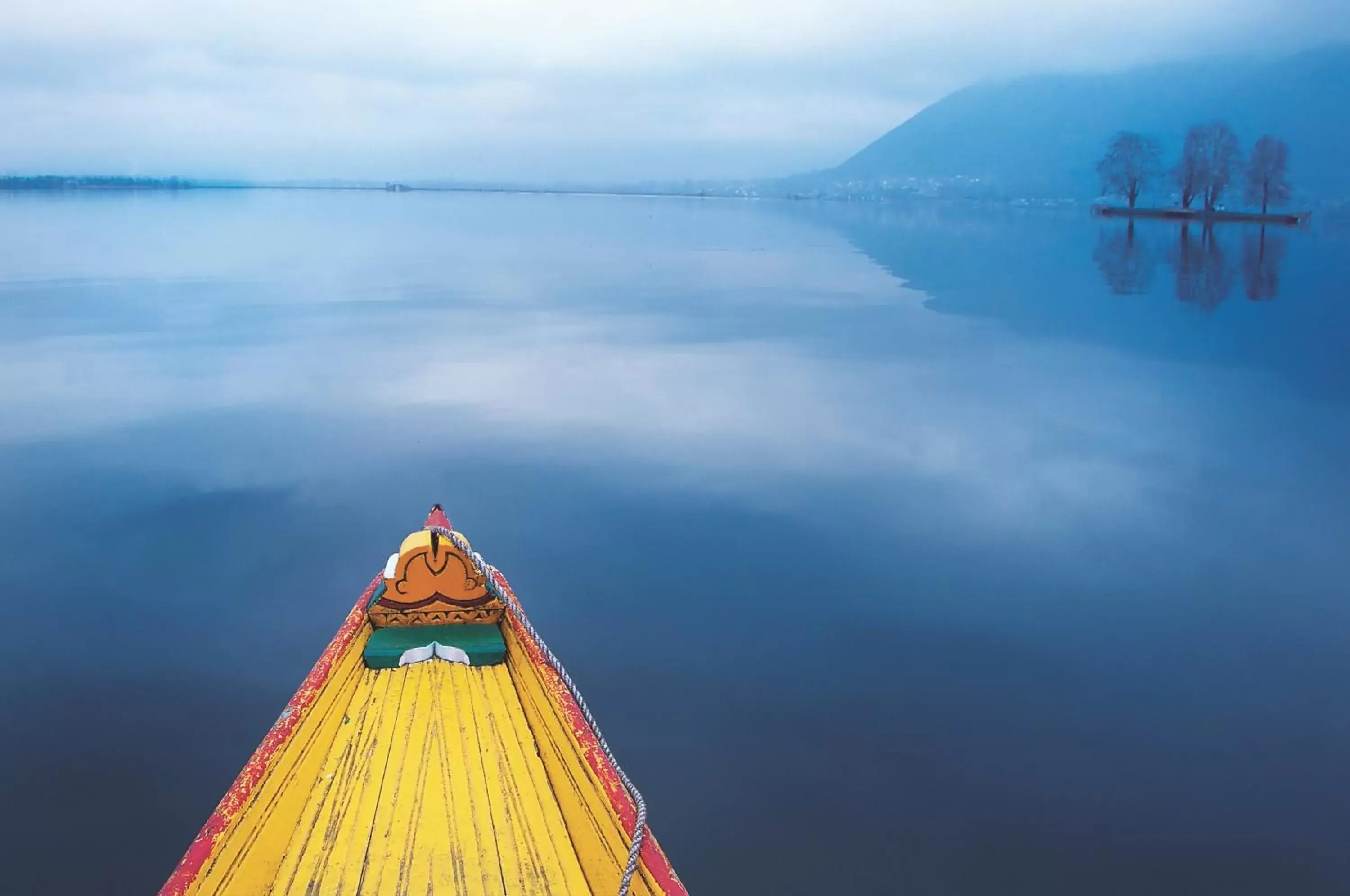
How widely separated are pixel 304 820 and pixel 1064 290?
38.9 meters

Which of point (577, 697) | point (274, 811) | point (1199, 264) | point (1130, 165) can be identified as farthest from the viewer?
point (1130, 165)

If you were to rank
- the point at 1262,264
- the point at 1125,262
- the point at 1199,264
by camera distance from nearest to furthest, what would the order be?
the point at 1199,264, the point at 1262,264, the point at 1125,262

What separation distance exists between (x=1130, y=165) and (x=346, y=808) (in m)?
104

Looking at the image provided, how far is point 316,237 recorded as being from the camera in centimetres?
6925

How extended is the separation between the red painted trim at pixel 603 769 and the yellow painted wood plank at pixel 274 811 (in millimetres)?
1280

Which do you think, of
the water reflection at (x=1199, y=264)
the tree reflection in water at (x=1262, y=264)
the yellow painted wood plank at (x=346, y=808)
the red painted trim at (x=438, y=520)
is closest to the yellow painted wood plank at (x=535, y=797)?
the yellow painted wood plank at (x=346, y=808)

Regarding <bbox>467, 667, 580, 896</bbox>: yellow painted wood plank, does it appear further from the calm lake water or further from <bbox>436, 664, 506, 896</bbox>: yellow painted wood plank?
the calm lake water

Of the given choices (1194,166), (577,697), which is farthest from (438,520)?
(1194,166)

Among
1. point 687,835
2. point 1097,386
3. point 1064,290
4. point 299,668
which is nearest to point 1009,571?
point 687,835

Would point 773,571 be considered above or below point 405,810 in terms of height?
below

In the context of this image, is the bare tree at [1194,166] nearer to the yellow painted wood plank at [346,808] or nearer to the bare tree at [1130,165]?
the bare tree at [1130,165]

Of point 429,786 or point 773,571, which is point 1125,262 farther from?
point 429,786

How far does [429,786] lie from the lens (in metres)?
5.30

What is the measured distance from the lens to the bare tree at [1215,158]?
278ft
